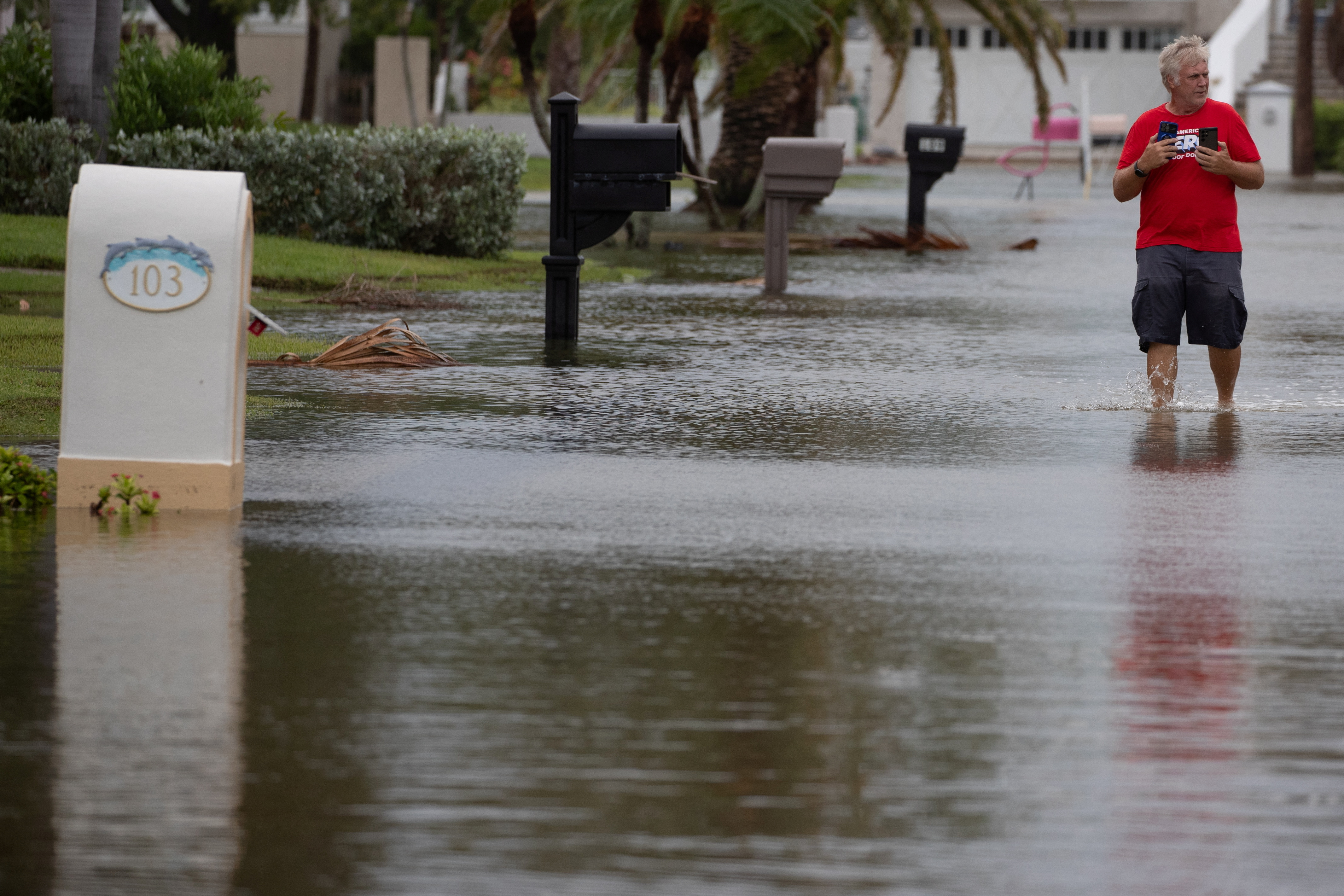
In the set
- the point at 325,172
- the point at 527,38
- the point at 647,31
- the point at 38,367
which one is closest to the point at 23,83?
the point at 325,172

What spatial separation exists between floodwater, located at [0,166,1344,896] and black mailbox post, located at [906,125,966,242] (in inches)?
460

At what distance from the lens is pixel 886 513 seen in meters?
7.27

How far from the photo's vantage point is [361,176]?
17828 millimetres

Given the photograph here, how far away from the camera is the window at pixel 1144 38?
55406mm

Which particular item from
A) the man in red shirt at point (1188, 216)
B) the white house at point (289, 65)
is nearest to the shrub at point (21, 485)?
the man in red shirt at point (1188, 216)

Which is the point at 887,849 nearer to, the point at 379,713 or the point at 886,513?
the point at 379,713

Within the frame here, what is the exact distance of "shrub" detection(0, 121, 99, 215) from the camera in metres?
17.4

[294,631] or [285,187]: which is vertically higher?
[285,187]

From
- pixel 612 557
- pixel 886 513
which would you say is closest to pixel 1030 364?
pixel 886 513

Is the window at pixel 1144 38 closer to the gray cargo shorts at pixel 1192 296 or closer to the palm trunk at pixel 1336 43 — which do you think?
the palm trunk at pixel 1336 43

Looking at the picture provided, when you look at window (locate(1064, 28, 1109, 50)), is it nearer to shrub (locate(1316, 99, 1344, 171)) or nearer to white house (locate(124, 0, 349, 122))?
shrub (locate(1316, 99, 1344, 171))

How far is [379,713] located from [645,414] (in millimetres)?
5017

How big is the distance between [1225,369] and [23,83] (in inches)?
492

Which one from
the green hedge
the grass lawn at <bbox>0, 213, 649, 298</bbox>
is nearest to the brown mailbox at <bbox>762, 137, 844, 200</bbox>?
the grass lawn at <bbox>0, 213, 649, 298</bbox>
